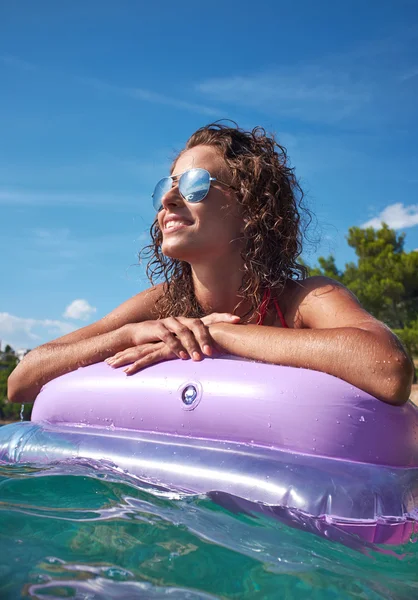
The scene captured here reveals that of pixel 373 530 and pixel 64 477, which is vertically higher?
pixel 64 477

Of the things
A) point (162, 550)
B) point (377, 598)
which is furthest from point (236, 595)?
point (377, 598)

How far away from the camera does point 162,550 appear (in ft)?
5.13

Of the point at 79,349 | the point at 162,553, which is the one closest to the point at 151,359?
the point at 79,349

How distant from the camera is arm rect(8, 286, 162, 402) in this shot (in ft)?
9.61

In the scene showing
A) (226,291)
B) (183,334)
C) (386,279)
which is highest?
(386,279)

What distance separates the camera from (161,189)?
3074 millimetres

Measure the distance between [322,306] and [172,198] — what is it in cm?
92

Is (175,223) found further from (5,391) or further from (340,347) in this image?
(5,391)

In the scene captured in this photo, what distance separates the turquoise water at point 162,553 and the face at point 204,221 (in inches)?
49.6

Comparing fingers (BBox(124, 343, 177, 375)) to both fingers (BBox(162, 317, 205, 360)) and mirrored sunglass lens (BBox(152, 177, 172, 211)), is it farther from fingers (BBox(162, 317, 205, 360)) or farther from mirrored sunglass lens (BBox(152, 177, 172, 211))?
mirrored sunglass lens (BBox(152, 177, 172, 211))

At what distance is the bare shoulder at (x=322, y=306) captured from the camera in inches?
98.4

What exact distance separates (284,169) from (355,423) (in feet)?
5.37

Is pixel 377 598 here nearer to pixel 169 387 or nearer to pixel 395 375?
pixel 395 375

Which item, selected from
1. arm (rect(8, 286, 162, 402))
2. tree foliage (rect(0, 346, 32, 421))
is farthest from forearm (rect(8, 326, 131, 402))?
tree foliage (rect(0, 346, 32, 421))
